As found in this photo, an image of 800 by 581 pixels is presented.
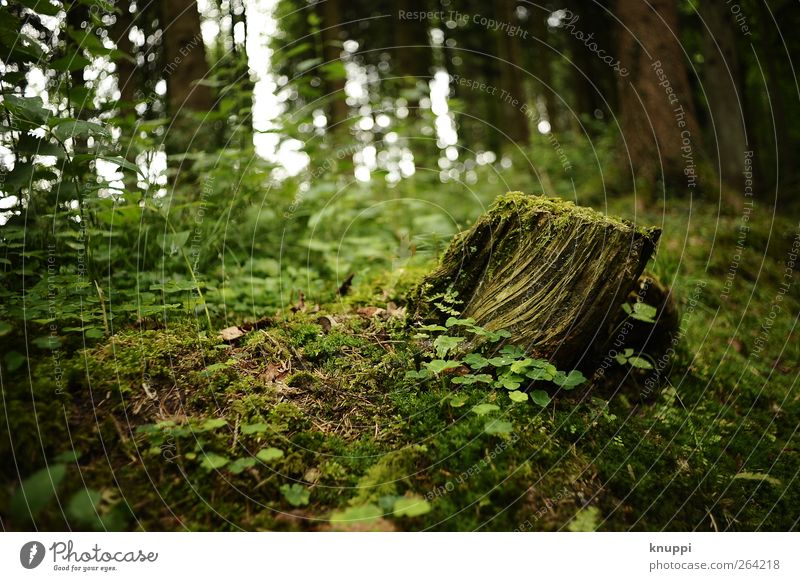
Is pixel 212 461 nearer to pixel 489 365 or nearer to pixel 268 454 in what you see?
pixel 268 454

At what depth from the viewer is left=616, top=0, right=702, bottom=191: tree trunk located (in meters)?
5.88

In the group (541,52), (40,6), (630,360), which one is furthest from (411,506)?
(541,52)

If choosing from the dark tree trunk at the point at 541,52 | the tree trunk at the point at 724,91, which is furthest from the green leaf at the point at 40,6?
the dark tree trunk at the point at 541,52

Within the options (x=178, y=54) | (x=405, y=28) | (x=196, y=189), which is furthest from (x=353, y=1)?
(x=196, y=189)

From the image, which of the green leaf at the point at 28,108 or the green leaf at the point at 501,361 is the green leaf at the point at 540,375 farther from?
the green leaf at the point at 28,108

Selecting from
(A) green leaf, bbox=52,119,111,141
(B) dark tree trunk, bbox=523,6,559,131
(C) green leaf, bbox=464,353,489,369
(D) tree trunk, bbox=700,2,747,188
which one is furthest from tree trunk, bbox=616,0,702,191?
(A) green leaf, bbox=52,119,111,141

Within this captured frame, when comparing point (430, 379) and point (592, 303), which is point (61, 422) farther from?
point (592, 303)

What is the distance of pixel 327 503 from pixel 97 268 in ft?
8.01

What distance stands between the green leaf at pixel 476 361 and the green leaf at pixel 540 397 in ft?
0.90

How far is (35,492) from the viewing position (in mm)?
1543

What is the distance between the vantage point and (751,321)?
12.9 ft

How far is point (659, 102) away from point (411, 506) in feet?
21.6

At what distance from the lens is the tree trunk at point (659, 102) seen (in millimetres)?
5883

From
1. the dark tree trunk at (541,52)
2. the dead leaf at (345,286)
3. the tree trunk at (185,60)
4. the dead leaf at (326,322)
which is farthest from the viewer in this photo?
the dark tree trunk at (541,52)
